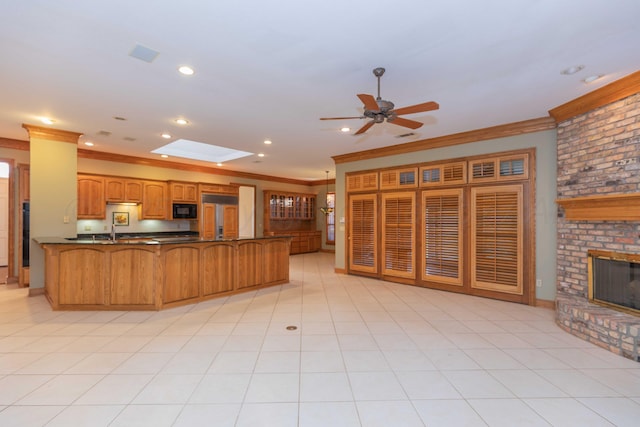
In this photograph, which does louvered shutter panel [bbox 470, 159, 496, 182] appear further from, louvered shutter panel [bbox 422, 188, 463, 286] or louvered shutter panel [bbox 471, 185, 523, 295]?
louvered shutter panel [bbox 422, 188, 463, 286]

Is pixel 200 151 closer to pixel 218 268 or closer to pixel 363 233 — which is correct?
pixel 218 268

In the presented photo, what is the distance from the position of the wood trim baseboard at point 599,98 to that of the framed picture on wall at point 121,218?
8860 millimetres

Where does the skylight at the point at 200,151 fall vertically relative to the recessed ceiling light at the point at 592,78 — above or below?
above

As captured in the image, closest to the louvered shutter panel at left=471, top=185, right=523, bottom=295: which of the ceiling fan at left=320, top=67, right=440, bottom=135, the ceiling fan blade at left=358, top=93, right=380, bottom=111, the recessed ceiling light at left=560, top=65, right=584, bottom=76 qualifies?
the recessed ceiling light at left=560, top=65, right=584, bottom=76

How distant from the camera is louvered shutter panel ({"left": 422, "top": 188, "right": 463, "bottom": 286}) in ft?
17.6

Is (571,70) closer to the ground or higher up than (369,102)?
higher up

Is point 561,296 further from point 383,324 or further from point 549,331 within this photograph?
point 383,324

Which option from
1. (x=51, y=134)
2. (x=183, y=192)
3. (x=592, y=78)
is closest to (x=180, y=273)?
(x=51, y=134)

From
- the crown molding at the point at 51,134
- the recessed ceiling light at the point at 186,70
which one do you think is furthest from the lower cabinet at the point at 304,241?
the recessed ceiling light at the point at 186,70

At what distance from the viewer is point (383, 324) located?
3.80 m

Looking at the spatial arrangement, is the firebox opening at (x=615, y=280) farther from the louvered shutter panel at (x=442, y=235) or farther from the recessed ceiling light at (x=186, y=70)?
the recessed ceiling light at (x=186, y=70)

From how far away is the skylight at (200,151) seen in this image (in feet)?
23.6

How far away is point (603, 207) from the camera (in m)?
3.50

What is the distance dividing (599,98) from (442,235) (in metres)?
2.87
